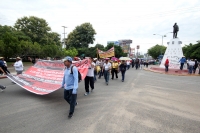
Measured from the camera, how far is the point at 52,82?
612 cm

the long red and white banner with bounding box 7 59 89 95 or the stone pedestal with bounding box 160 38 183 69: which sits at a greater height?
the stone pedestal with bounding box 160 38 183 69

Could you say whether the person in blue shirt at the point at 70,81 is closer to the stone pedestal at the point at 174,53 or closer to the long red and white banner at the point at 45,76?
the long red and white banner at the point at 45,76

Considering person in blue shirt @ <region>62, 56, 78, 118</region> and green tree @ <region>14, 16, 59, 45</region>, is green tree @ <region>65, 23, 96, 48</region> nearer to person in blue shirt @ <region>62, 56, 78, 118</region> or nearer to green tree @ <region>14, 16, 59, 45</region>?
green tree @ <region>14, 16, 59, 45</region>

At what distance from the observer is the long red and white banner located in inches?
236

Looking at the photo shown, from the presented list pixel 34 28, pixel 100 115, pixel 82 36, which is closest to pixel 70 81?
pixel 100 115

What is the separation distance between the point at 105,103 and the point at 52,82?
2.46m

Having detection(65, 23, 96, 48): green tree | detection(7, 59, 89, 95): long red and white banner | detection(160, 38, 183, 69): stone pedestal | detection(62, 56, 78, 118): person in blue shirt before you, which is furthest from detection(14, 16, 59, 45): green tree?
detection(62, 56, 78, 118): person in blue shirt

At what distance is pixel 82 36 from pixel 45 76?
42882 mm

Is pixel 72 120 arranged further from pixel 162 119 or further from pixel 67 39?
pixel 67 39

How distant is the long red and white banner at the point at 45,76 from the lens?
19.7ft

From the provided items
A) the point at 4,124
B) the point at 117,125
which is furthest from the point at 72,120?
the point at 4,124

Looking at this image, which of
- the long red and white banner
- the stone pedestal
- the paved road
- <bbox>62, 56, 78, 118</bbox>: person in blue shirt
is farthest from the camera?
the stone pedestal

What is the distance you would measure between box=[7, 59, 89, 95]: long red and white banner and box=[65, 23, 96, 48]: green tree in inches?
1666

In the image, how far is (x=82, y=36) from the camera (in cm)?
4809
